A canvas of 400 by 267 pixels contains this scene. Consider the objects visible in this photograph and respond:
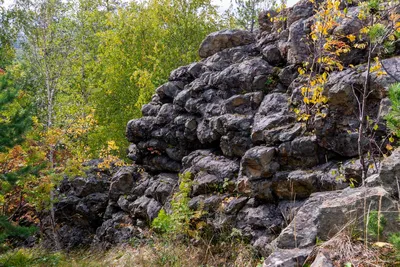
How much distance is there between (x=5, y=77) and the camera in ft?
21.3

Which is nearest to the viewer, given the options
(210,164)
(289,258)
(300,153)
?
(289,258)

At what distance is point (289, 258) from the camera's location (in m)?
3.01

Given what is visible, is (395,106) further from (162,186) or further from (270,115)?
(162,186)

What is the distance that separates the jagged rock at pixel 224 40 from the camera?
1014 cm

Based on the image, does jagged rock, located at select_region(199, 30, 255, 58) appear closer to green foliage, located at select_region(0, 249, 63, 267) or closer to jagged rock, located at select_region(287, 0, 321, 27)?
jagged rock, located at select_region(287, 0, 321, 27)

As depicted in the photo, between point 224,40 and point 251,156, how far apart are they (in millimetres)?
4321

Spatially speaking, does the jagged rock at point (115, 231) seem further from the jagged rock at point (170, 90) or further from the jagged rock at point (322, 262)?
the jagged rock at point (322, 262)

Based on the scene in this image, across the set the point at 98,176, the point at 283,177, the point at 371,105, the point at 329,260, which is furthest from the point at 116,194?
the point at 329,260

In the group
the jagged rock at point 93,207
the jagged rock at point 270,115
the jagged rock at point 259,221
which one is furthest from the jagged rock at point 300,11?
the jagged rock at point 93,207

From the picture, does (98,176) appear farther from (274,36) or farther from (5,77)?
(274,36)

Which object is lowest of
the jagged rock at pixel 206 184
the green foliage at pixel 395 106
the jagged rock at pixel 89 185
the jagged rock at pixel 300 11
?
the jagged rock at pixel 89 185

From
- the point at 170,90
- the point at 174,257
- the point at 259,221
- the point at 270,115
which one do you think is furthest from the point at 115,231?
the point at 270,115

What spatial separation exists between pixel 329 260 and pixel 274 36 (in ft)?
24.3

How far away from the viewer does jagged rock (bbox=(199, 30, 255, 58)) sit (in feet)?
33.3
